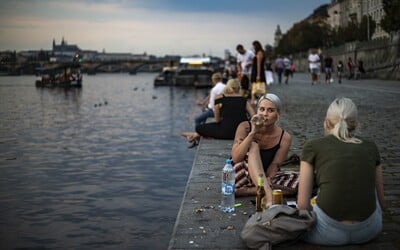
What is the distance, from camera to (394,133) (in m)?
12.5

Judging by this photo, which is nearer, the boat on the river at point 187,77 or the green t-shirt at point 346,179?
the green t-shirt at point 346,179

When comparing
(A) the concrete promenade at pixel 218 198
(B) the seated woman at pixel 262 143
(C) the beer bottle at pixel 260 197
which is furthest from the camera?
(B) the seated woman at pixel 262 143

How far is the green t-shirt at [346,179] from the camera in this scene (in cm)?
474

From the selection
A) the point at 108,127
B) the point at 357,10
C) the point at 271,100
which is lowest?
the point at 108,127

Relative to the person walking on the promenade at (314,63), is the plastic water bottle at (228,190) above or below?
below

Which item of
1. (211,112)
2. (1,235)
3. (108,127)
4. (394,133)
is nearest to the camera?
(1,235)

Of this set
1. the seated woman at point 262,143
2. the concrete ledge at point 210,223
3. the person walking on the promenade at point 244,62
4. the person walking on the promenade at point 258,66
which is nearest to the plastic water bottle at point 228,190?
the concrete ledge at point 210,223

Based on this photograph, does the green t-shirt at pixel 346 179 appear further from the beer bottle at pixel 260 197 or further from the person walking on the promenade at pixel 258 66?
the person walking on the promenade at pixel 258 66

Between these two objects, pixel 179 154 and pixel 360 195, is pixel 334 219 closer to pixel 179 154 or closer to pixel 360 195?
pixel 360 195

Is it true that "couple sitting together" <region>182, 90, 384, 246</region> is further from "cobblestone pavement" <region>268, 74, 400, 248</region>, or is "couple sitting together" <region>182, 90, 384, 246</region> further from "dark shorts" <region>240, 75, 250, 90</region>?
"dark shorts" <region>240, 75, 250, 90</region>

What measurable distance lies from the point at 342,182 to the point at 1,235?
4.37m

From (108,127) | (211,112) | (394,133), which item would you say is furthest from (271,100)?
(108,127)

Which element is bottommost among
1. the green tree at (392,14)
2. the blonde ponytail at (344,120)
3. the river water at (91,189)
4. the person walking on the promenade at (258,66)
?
the river water at (91,189)

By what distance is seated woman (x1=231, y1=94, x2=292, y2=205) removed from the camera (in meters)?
6.38
